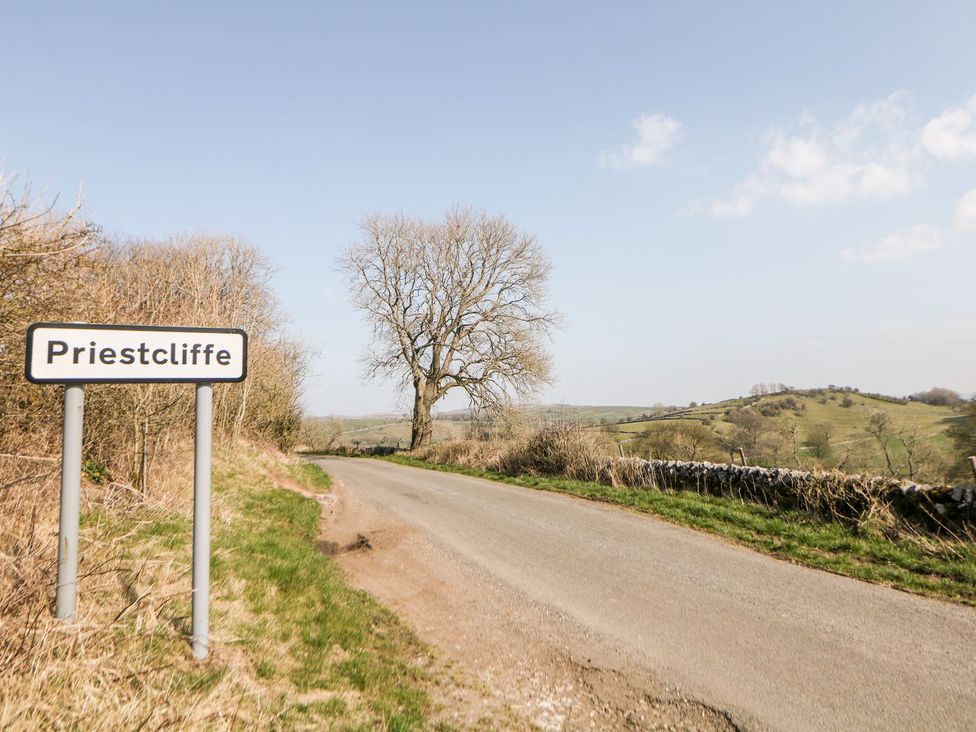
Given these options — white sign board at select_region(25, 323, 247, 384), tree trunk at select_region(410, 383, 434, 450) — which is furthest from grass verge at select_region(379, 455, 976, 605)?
tree trunk at select_region(410, 383, 434, 450)

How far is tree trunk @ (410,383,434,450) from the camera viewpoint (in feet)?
102

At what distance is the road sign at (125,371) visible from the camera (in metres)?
3.13

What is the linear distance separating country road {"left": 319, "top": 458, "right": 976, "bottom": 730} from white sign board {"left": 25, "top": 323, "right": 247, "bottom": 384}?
392cm

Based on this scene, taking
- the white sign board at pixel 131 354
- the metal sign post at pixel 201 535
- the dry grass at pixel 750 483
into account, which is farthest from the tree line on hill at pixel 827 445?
the white sign board at pixel 131 354

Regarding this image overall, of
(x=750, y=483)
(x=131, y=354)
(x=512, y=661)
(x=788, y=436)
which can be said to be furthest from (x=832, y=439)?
(x=131, y=354)

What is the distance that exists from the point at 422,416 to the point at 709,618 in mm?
26160

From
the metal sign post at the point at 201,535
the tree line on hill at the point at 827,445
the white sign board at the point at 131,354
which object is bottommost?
the tree line on hill at the point at 827,445

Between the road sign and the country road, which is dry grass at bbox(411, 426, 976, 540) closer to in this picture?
the country road

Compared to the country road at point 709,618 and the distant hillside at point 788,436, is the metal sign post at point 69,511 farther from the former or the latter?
the distant hillside at point 788,436

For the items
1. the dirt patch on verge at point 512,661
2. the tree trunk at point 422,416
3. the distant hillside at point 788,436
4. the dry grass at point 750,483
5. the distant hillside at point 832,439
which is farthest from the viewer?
the tree trunk at point 422,416

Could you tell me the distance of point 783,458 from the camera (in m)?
32.2

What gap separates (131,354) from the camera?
3.40m

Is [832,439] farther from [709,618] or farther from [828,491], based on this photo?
[709,618]

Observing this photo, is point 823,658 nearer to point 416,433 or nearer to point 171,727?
point 171,727
